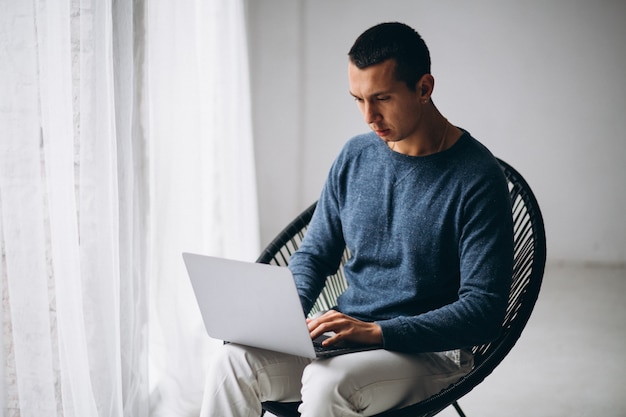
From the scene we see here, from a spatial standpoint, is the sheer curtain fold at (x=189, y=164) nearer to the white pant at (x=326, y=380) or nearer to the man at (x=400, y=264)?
the man at (x=400, y=264)

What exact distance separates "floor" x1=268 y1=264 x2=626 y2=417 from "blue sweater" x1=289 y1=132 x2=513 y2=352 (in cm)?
79

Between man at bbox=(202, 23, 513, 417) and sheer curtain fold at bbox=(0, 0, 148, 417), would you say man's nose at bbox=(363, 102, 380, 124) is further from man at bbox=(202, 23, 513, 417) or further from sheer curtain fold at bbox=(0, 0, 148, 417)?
sheer curtain fold at bbox=(0, 0, 148, 417)

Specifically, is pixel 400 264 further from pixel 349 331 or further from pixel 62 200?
pixel 62 200

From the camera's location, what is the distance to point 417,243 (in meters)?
1.34

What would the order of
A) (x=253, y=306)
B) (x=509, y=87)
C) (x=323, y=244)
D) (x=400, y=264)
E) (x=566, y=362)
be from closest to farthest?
(x=253, y=306) → (x=400, y=264) → (x=323, y=244) → (x=566, y=362) → (x=509, y=87)

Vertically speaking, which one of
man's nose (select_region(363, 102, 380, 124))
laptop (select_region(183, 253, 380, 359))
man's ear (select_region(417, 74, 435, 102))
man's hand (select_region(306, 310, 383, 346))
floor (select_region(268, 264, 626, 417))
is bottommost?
floor (select_region(268, 264, 626, 417))

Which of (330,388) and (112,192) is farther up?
(112,192)

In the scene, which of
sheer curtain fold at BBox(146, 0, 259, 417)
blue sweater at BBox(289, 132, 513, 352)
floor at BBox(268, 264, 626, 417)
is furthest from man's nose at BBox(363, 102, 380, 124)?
floor at BBox(268, 264, 626, 417)

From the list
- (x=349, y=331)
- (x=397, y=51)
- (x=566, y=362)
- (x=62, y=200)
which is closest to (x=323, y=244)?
(x=349, y=331)

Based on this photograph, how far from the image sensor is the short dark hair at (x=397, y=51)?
1.28m

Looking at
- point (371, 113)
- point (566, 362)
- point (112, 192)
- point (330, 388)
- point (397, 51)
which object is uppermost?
point (397, 51)

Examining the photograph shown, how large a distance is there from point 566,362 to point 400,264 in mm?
1317

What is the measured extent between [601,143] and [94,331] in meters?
2.96

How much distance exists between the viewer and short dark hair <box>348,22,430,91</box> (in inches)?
50.3
